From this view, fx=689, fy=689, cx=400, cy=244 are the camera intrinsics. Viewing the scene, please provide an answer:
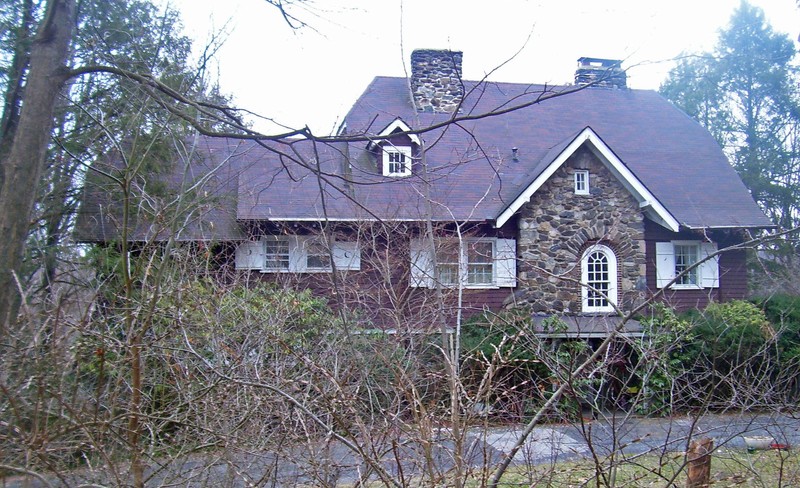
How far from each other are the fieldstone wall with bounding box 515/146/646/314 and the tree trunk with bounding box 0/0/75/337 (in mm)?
12114

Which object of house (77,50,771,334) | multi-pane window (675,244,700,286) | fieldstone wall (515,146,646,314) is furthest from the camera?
multi-pane window (675,244,700,286)

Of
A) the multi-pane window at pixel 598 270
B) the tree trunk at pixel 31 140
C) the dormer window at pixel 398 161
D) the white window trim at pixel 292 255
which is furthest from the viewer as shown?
the multi-pane window at pixel 598 270

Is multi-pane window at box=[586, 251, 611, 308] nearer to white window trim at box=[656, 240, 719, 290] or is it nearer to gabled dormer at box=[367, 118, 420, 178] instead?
white window trim at box=[656, 240, 719, 290]

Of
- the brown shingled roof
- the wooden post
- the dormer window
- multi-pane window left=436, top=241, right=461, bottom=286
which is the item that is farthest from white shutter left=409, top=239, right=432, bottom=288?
the wooden post

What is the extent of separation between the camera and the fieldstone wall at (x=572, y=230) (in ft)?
49.7

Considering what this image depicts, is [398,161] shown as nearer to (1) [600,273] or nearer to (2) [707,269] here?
(1) [600,273]

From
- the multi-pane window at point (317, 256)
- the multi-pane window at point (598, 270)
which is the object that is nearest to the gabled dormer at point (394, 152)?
the multi-pane window at point (317, 256)

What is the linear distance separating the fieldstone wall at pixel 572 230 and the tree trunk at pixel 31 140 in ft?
39.7

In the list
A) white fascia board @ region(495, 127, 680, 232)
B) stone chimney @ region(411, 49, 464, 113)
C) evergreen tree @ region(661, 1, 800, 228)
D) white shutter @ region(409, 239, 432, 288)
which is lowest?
white shutter @ region(409, 239, 432, 288)

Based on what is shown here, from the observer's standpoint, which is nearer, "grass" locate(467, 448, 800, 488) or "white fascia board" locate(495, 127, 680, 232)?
"grass" locate(467, 448, 800, 488)

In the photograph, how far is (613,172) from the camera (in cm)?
1568

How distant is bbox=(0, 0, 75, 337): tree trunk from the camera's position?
12.0 ft

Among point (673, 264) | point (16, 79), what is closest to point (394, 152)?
point (16, 79)

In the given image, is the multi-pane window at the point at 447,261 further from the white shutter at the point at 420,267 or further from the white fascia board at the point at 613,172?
the white fascia board at the point at 613,172
